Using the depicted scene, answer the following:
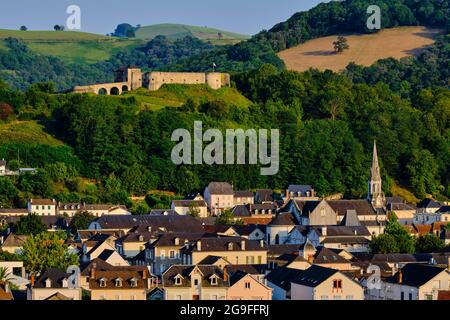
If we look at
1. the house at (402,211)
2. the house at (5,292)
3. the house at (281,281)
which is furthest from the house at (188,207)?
the house at (5,292)

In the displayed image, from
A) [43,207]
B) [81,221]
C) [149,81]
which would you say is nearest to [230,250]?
[81,221]

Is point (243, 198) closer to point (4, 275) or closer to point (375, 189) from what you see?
point (375, 189)

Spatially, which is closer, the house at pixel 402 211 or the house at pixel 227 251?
the house at pixel 227 251

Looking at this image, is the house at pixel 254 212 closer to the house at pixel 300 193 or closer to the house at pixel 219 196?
the house at pixel 219 196

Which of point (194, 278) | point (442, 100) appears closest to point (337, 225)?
point (194, 278)
